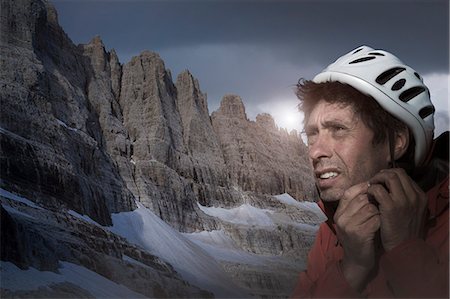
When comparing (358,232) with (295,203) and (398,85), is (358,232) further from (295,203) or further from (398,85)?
(295,203)

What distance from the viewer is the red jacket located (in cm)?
162

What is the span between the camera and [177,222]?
67875 millimetres

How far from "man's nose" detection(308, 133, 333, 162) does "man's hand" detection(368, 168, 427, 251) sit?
359 millimetres

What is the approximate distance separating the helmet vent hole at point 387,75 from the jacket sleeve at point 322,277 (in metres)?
0.60

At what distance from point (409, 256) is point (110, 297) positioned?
33.4m

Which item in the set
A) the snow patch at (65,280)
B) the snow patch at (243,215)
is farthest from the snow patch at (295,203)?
the snow patch at (65,280)

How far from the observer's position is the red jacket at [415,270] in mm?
1616

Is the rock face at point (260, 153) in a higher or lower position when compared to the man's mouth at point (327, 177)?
higher

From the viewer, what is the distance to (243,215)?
8225cm

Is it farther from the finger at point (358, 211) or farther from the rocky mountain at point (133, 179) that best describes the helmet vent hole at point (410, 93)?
the rocky mountain at point (133, 179)

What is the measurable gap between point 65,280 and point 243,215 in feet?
177

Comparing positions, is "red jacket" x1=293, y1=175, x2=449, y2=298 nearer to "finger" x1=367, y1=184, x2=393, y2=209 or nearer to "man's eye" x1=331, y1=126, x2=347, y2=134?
"finger" x1=367, y1=184, x2=393, y2=209

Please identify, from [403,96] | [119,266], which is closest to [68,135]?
[119,266]

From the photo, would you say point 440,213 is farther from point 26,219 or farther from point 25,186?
point 25,186
